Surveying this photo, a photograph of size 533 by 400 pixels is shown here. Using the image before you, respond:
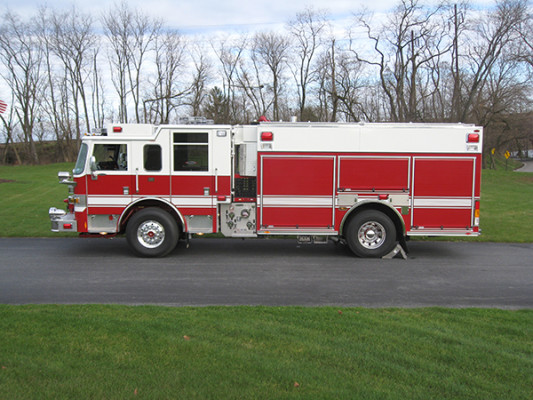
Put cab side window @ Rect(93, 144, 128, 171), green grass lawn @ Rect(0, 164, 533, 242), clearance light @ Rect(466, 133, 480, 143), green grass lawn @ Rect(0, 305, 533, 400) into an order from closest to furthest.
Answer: green grass lawn @ Rect(0, 305, 533, 400) → clearance light @ Rect(466, 133, 480, 143) → cab side window @ Rect(93, 144, 128, 171) → green grass lawn @ Rect(0, 164, 533, 242)

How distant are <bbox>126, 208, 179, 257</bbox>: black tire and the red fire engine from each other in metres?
0.02

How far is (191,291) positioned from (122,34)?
47334 mm

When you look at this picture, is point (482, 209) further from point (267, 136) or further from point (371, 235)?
point (267, 136)

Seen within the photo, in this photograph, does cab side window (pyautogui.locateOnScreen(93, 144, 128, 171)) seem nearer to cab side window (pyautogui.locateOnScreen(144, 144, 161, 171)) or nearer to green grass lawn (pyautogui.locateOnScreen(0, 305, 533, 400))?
cab side window (pyautogui.locateOnScreen(144, 144, 161, 171))

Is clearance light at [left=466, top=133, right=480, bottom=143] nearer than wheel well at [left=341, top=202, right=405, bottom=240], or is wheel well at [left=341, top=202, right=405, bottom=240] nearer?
clearance light at [left=466, top=133, right=480, bottom=143]

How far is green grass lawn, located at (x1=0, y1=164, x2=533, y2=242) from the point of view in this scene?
497 inches

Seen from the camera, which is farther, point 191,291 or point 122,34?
point 122,34

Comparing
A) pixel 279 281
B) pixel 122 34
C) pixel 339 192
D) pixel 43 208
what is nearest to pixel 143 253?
pixel 279 281

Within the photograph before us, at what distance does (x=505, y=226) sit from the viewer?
13875 mm

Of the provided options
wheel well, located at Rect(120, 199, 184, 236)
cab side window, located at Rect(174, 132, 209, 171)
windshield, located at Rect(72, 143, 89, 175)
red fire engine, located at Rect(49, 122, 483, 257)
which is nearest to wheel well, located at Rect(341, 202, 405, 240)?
red fire engine, located at Rect(49, 122, 483, 257)

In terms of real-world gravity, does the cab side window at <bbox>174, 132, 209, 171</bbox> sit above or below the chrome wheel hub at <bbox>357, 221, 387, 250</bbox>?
above

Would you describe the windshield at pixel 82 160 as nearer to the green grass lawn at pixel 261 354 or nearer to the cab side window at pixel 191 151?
the cab side window at pixel 191 151

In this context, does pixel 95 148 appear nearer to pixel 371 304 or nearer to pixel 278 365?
pixel 371 304

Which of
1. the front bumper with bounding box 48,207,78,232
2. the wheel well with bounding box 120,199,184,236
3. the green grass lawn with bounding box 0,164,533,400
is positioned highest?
the wheel well with bounding box 120,199,184,236
